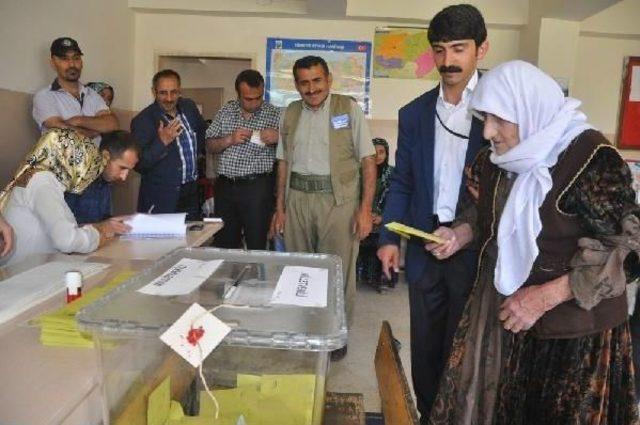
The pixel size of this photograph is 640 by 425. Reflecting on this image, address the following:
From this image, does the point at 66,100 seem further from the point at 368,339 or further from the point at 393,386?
→ the point at 393,386

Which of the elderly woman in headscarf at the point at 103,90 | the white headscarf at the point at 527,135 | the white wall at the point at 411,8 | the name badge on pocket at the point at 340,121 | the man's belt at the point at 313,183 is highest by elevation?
the white wall at the point at 411,8

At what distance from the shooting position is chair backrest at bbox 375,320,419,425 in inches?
27.0

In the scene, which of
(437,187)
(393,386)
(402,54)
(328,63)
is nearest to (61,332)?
(393,386)

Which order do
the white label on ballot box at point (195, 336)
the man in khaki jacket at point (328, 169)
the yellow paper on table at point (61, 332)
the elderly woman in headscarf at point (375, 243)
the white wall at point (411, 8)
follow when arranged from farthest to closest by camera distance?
the white wall at point (411, 8)
the elderly woman in headscarf at point (375, 243)
the man in khaki jacket at point (328, 169)
the yellow paper on table at point (61, 332)
the white label on ballot box at point (195, 336)

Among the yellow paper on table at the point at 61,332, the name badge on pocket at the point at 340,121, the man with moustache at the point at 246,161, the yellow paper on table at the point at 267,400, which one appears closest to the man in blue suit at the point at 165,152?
the man with moustache at the point at 246,161

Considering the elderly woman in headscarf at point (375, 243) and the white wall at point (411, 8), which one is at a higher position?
the white wall at point (411, 8)

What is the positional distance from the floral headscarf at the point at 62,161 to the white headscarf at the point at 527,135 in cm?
142

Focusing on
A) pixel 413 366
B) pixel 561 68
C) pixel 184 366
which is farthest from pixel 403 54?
pixel 184 366

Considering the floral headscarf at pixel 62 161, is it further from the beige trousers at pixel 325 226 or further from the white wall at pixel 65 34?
the white wall at pixel 65 34

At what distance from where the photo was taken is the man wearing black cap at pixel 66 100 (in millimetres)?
2895

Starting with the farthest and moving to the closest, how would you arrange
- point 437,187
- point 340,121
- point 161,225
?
1. point 340,121
2. point 161,225
3. point 437,187

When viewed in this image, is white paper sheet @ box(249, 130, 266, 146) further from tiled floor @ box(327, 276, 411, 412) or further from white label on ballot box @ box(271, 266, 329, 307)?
white label on ballot box @ box(271, 266, 329, 307)

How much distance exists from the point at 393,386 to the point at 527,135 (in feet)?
2.18

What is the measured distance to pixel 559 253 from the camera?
1138mm
